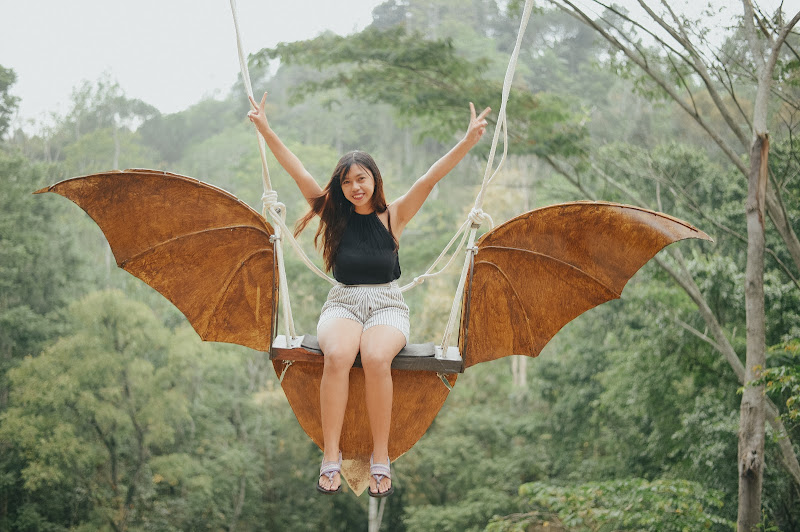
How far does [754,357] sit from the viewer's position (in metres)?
5.65

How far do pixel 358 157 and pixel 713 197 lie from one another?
412 inches

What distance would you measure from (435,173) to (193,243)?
109 centimetres

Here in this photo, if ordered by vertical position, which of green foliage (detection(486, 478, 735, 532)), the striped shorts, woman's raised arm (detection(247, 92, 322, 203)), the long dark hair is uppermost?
woman's raised arm (detection(247, 92, 322, 203))

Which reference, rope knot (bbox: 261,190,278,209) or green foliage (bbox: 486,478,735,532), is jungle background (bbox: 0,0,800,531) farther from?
rope knot (bbox: 261,190,278,209)

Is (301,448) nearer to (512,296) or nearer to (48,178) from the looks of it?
(48,178)

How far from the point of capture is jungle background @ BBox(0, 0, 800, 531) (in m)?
8.12

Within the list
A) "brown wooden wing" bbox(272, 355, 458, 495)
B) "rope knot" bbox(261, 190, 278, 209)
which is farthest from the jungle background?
"rope knot" bbox(261, 190, 278, 209)

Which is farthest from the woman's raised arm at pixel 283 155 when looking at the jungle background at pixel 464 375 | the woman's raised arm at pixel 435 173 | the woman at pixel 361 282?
the jungle background at pixel 464 375

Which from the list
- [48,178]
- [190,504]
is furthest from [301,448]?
[48,178]

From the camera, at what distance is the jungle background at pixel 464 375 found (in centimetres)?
812

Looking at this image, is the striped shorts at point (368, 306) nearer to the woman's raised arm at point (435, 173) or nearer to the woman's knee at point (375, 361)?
the woman's knee at point (375, 361)

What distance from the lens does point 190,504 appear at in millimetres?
16984

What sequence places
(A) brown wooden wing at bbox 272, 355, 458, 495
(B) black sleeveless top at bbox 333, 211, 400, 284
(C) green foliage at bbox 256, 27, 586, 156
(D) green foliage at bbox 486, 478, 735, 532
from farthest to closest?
(C) green foliage at bbox 256, 27, 586, 156, (D) green foliage at bbox 486, 478, 735, 532, (A) brown wooden wing at bbox 272, 355, 458, 495, (B) black sleeveless top at bbox 333, 211, 400, 284

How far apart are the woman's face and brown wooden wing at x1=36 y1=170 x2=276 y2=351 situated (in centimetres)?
40
